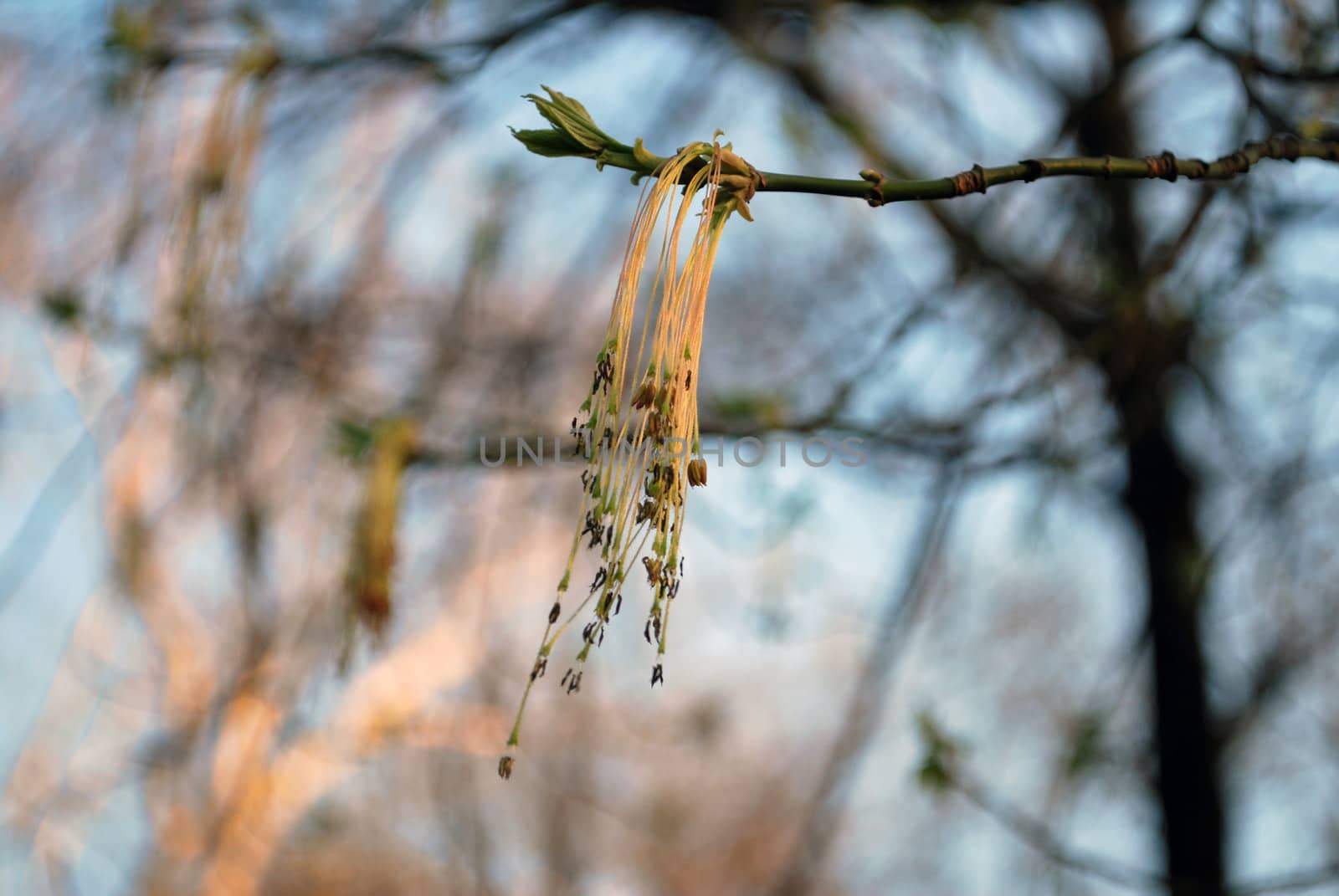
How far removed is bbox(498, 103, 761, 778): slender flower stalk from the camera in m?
0.90

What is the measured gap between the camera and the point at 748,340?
480 centimetres

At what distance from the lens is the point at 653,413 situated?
940 mm

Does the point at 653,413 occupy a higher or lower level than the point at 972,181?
Result: lower

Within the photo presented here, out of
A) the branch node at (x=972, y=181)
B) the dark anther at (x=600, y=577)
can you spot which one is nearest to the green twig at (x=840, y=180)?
the branch node at (x=972, y=181)

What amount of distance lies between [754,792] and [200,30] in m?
6.93

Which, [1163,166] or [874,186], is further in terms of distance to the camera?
[1163,166]

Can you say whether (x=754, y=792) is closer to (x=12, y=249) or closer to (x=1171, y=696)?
(x=1171, y=696)

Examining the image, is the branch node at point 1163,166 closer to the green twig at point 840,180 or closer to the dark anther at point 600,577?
the green twig at point 840,180

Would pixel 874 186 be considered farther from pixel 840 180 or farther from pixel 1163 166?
pixel 1163 166

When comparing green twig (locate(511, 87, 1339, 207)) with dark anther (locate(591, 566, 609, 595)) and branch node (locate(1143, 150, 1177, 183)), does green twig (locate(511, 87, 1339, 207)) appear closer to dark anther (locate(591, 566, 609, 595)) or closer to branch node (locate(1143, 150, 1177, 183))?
branch node (locate(1143, 150, 1177, 183))

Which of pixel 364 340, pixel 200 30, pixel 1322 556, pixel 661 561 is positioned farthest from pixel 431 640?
pixel 661 561

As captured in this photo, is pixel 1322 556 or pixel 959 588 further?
pixel 959 588

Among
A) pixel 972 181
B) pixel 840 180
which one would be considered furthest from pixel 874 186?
pixel 972 181

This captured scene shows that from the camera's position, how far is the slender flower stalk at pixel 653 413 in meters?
0.90
